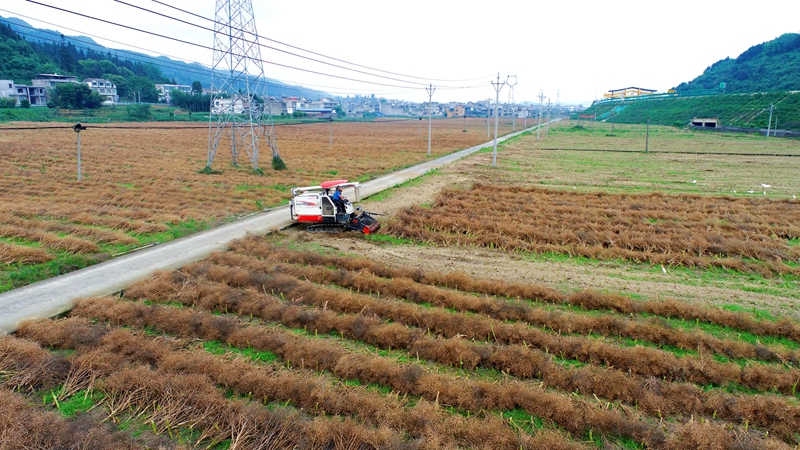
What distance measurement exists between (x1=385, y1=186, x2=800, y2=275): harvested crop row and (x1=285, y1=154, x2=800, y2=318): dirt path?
95 cm

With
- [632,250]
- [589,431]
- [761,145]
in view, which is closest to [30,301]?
[589,431]

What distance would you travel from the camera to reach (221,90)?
26531mm

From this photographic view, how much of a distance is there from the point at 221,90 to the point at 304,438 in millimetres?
24711

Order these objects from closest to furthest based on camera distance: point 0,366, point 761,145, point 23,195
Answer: point 0,366 → point 23,195 → point 761,145

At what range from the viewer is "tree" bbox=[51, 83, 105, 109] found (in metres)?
73.1

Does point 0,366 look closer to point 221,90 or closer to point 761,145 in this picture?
point 221,90

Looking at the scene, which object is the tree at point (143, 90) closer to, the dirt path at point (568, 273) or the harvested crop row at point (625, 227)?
the harvested crop row at point (625, 227)

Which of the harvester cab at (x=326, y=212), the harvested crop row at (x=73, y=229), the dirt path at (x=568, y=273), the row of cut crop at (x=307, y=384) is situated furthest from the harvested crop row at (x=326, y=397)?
the harvester cab at (x=326, y=212)

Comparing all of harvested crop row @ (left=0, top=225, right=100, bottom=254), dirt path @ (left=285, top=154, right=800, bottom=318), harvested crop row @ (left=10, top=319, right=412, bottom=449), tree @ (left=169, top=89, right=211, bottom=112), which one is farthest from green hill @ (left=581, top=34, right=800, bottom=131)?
tree @ (left=169, top=89, right=211, bottom=112)

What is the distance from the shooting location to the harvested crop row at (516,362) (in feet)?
21.4

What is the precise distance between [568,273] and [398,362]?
640 cm

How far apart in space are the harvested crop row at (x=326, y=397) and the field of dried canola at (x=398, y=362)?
3 cm

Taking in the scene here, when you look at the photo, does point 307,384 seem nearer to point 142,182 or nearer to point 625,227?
point 625,227

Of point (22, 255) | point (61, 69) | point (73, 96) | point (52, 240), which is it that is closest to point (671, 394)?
point (22, 255)
